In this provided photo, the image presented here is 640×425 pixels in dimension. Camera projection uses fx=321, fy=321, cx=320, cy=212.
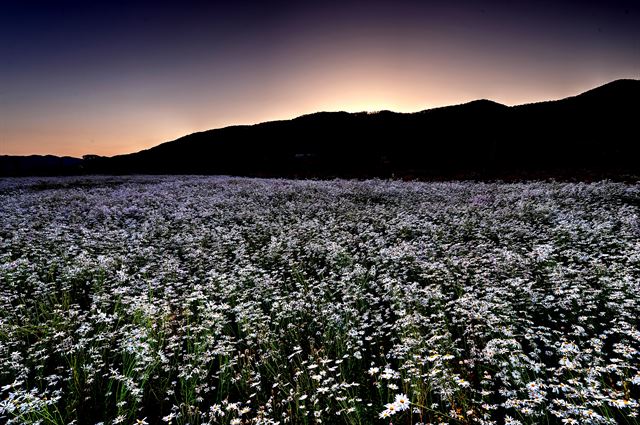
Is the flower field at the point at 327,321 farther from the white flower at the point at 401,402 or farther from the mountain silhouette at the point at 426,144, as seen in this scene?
the mountain silhouette at the point at 426,144

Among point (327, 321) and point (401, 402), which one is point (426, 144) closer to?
point (327, 321)

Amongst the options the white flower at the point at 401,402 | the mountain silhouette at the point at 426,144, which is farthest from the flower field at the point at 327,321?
the mountain silhouette at the point at 426,144

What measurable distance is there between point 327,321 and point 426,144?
62.5m

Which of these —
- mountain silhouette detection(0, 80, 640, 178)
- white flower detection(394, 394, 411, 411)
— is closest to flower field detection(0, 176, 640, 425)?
white flower detection(394, 394, 411, 411)

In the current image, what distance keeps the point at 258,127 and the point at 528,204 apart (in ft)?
266

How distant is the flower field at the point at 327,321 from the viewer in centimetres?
357

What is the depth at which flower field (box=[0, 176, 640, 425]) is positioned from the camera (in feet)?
11.7

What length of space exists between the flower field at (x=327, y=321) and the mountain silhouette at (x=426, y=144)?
30.4 meters

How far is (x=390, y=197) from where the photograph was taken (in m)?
19.3

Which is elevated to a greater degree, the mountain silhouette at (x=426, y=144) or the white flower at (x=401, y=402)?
the mountain silhouette at (x=426, y=144)

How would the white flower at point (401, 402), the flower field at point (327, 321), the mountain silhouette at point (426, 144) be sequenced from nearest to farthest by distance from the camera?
the white flower at point (401, 402)
the flower field at point (327, 321)
the mountain silhouette at point (426, 144)

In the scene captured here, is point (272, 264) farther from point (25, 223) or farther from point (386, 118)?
point (386, 118)

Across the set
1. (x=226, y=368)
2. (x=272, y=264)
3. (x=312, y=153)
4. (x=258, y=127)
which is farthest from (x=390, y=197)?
(x=258, y=127)

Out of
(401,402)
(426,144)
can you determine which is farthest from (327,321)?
(426,144)
